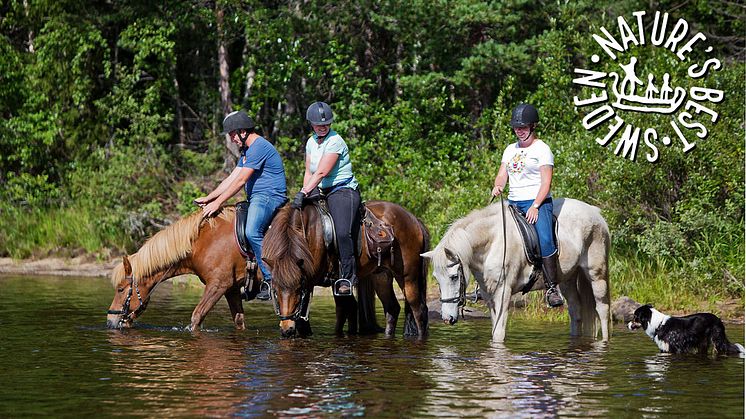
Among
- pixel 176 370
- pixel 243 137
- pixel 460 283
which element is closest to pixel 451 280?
pixel 460 283

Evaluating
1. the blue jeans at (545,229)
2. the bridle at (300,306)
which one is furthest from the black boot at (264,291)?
the blue jeans at (545,229)

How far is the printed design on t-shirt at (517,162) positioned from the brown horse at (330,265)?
132 cm

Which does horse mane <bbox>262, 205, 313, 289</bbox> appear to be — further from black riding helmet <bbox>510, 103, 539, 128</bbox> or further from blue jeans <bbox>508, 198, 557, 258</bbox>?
black riding helmet <bbox>510, 103, 539, 128</bbox>

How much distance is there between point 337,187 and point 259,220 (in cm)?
86

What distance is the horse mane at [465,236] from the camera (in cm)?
1057

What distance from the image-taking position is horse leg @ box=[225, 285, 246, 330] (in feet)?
39.3

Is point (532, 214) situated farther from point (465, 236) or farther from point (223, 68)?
point (223, 68)

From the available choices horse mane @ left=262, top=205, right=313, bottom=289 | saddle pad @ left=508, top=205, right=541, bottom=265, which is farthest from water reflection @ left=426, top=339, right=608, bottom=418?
horse mane @ left=262, top=205, right=313, bottom=289

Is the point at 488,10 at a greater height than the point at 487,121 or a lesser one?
greater

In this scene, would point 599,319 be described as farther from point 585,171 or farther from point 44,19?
point 44,19

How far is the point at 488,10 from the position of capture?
21422 millimetres

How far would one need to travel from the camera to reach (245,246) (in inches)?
447

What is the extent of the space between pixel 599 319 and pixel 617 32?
1019 centimetres

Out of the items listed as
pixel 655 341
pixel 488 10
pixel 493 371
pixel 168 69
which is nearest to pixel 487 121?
pixel 488 10
